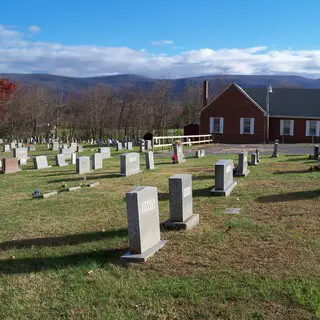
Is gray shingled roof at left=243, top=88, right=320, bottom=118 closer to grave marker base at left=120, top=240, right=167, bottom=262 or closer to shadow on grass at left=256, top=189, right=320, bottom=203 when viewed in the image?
shadow on grass at left=256, top=189, right=320, bottom=203

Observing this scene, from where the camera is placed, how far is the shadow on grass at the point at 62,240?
7.31 m

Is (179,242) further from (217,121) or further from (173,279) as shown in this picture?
(217,121)

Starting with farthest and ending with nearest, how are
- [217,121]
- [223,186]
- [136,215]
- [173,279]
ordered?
[217,121] → [223,186] → [136,215] → [173,279]

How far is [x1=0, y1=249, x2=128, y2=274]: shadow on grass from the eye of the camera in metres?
6.10

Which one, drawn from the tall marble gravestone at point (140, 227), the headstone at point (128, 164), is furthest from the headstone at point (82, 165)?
the tall marble gravestone at point (140, 227)

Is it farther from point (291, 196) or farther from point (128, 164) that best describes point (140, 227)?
point (128, 164)

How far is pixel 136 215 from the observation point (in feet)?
20.4

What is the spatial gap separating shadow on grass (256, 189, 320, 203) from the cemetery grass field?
0.08ft

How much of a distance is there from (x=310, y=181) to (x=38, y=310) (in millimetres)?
9833

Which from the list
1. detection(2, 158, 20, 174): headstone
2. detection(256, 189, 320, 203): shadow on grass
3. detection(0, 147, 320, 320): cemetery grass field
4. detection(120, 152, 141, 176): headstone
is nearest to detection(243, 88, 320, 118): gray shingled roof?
detection(120, 152, 141, 176): headstone

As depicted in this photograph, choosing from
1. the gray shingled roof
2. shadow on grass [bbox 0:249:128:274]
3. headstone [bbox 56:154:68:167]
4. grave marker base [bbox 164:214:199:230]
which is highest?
the gray shingled roof

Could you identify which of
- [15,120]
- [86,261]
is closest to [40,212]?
[86,261]

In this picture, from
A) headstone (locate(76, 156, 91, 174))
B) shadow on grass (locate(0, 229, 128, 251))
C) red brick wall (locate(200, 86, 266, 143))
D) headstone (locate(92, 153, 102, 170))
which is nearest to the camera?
shadow on grass (locate(0, 229, 128, 251))

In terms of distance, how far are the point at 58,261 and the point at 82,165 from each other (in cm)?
1256
